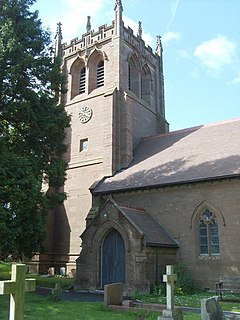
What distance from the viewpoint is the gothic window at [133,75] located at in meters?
30.0

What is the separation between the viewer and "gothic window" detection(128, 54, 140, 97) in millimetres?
30016

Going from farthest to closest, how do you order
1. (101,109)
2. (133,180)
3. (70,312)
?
(101,109) < (133,180) < (70,312)

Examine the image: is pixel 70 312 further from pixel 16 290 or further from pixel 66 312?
pixel 16 290

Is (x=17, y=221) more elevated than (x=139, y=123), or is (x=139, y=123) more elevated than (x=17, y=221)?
→ (x=139, y=123)

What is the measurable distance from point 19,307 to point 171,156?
1906 cm

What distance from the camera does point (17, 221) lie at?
572 inches

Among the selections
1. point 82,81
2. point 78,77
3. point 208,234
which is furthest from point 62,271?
point 78,77

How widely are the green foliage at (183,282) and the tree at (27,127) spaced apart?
22.3ft

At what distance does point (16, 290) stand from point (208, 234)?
1510cm

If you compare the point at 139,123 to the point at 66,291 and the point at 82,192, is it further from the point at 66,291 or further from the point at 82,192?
the point at 66,291

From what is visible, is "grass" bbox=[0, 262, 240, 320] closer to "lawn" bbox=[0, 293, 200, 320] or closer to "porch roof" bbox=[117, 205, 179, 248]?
"lawn" bbox=[0, 293, 200, 320]

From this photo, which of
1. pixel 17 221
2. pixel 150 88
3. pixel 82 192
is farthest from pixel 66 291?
pixel 150 88

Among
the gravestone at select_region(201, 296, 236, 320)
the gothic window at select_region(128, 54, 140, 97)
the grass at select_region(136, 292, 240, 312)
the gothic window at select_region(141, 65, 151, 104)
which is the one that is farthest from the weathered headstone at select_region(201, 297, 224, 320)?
the gothic window at select_region(141, 65, 151, 104)

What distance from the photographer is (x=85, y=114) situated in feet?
90.5
